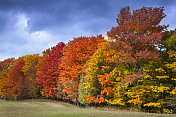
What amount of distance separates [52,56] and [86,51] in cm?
1502

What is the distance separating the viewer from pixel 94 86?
2772 cm

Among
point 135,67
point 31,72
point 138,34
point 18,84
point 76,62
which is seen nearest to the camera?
point 138,34

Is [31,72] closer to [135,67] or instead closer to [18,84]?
[18,84]

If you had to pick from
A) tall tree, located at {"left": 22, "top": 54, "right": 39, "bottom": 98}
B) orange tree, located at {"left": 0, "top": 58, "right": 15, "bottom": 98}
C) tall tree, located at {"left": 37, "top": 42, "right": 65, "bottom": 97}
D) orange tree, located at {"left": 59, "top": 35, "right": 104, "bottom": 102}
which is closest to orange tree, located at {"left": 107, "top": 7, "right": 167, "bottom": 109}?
orange tree, located at {"left": 59, "top": 35, "right": 104, "bottom": 102}

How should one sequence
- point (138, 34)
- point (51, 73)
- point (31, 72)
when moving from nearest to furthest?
point (138, 34) → point (51, 73) → point (31, 72)

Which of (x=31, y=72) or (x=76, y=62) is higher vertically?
(x=76, y=62)

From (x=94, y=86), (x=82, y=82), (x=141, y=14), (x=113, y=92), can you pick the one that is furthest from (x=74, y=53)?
(x=141, y=14)

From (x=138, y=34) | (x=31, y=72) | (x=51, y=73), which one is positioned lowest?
(x=51, y=73)

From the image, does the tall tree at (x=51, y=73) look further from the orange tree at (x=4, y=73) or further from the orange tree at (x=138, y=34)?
the orange tree at (x=138, y=34)

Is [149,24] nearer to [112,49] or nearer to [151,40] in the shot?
[151,40]

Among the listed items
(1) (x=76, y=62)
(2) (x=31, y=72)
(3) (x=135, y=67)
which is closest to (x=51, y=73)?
(1) (x=76, y=62)

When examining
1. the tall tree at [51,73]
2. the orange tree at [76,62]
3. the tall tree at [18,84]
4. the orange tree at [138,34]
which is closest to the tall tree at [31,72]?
the tall tree at [18,84]

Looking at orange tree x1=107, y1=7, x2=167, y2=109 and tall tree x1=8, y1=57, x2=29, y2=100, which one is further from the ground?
orange tree x1=107, y1=7, x2=167, y2=109

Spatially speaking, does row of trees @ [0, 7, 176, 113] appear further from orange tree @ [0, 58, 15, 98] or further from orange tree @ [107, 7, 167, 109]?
orange tree @ [0, 58, 15, 98]
